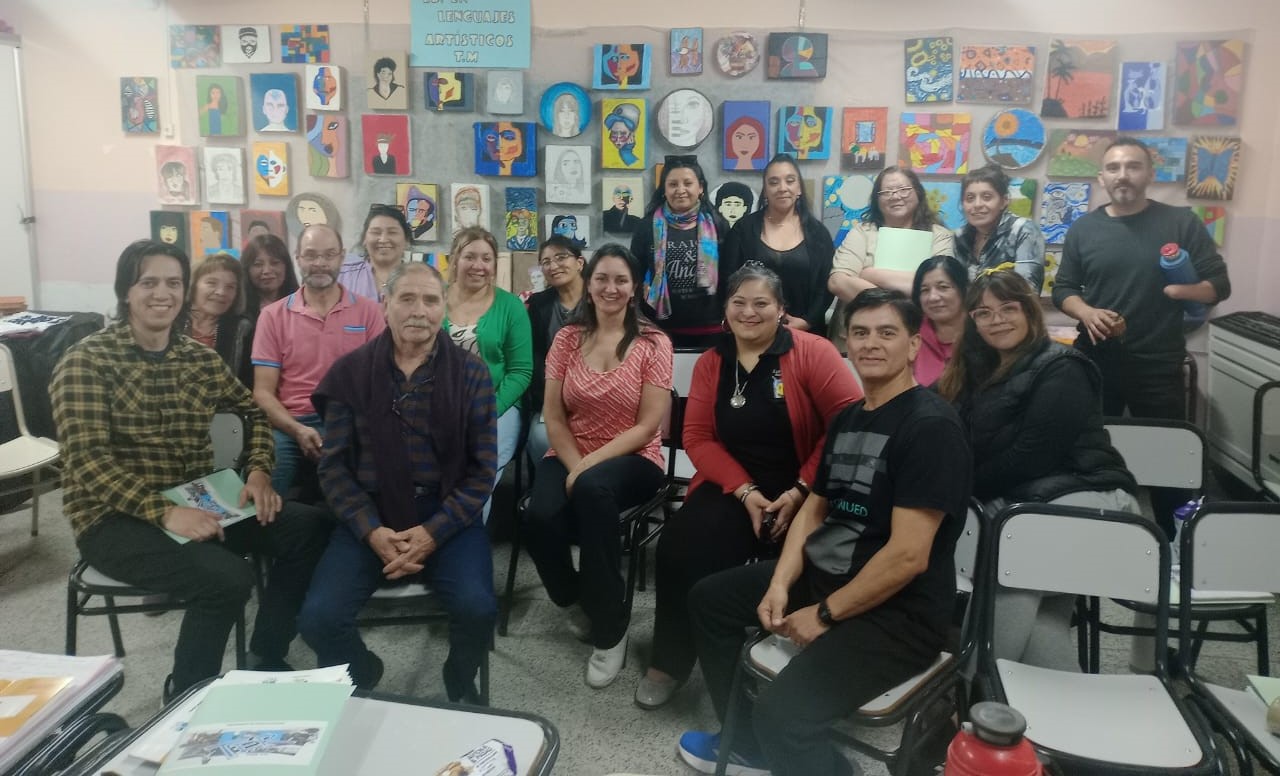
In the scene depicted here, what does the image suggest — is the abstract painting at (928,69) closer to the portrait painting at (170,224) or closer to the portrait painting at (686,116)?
the portrait painting at (686,116)

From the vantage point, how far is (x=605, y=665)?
248cm

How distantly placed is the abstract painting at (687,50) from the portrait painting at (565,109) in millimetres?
457

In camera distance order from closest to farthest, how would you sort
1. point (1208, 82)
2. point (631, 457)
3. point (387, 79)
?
1. point (631, 457)
2. point (1208, 82)
3. point (387, 79)

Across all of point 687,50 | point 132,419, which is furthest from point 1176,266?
point 132,419

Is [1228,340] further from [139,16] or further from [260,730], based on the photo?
[139,16]

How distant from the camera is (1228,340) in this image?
3719mm

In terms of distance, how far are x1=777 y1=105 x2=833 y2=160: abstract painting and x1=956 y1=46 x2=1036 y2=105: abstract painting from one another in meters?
0.62

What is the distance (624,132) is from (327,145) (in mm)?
1502

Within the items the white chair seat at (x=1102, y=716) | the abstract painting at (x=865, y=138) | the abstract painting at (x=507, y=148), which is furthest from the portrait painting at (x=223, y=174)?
the white chair seat at (x=1102, y=716)

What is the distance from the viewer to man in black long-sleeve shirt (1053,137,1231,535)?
10.2 feet

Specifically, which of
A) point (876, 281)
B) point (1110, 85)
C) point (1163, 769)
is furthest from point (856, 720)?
point (1110, 85)

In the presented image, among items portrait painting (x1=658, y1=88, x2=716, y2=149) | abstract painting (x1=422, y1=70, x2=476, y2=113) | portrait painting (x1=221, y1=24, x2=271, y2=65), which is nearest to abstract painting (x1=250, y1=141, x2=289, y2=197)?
portrait painting (x1=221, y1=24, x2=271, y2=65)

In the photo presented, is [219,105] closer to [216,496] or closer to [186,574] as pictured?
[216,496]

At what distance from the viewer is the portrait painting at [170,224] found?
14.8 feet
